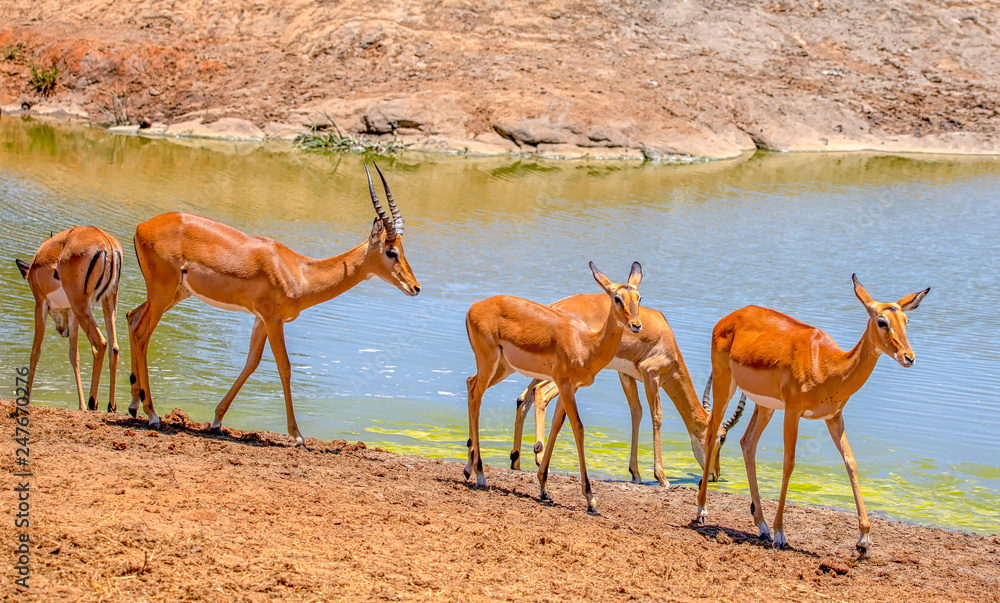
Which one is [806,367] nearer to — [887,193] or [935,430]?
[935,430]

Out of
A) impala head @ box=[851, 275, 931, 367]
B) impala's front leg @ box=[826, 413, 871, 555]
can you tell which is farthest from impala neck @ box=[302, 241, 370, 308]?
impala head @ box=[851, 275, 931, 367]

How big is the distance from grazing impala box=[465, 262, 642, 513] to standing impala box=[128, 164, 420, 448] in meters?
1.08

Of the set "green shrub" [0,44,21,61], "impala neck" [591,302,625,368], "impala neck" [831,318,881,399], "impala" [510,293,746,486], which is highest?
"green shrub" [0,44,21,61]

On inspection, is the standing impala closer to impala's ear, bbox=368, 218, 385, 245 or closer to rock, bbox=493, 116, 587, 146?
impala's ear, bbox=368, 218, 385, 245

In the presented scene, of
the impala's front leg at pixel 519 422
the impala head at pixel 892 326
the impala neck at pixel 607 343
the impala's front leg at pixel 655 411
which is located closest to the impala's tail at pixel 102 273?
the impala's front leg at pixel 519 422

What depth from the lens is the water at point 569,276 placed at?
930 centimetres

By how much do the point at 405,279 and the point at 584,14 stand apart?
30077 mm

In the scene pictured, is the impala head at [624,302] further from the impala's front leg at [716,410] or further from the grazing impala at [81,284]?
the grazing impala at [81,284]

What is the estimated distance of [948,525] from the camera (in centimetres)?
761

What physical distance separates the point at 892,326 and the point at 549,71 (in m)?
27.7

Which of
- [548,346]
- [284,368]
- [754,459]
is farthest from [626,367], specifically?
[284,368]

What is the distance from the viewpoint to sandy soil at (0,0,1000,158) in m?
30.1

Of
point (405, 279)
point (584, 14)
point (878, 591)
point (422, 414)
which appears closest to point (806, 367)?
point (878, 591)

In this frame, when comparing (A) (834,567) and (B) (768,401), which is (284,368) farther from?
(A) (834,567)
